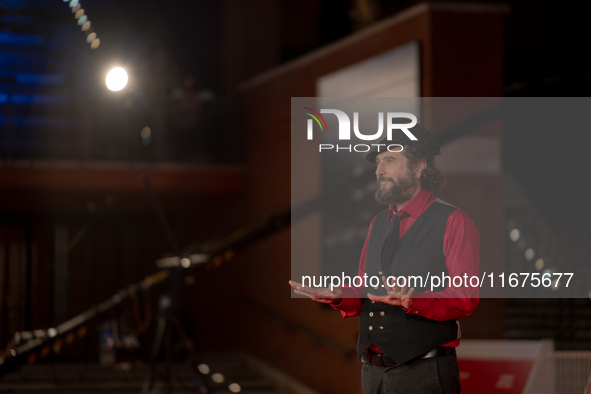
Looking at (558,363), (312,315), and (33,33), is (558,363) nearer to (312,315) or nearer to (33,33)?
(312,315)

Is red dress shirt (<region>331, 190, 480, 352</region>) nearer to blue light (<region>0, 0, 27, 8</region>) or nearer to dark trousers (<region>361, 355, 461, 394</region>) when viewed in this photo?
dark trousers (<region>361, 355, 461, 394</region>)

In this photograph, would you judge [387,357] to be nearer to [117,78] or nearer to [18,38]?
[117,78]

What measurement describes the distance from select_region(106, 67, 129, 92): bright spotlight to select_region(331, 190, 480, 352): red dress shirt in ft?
5.96

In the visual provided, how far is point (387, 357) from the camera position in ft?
6.30

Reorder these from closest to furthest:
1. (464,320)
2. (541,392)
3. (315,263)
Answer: (315,263)
(541,392)
(464,320)

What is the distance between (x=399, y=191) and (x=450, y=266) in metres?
0.29

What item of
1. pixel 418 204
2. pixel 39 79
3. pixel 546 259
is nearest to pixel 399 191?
pixel 418 204

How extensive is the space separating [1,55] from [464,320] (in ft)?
12.9

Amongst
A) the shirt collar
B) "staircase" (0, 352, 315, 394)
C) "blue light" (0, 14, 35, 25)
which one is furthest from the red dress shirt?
"staircase" (0, 352, 315, 394)

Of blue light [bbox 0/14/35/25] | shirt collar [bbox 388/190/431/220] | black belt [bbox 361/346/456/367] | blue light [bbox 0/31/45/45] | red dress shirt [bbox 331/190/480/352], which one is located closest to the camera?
red dress shirt [bbox 331/190/480/352]

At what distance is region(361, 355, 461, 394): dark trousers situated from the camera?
1.85 meters

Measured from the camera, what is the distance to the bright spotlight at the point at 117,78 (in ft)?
10.8

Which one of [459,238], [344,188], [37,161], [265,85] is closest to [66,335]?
[37,161]

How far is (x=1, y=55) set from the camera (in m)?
4.66
